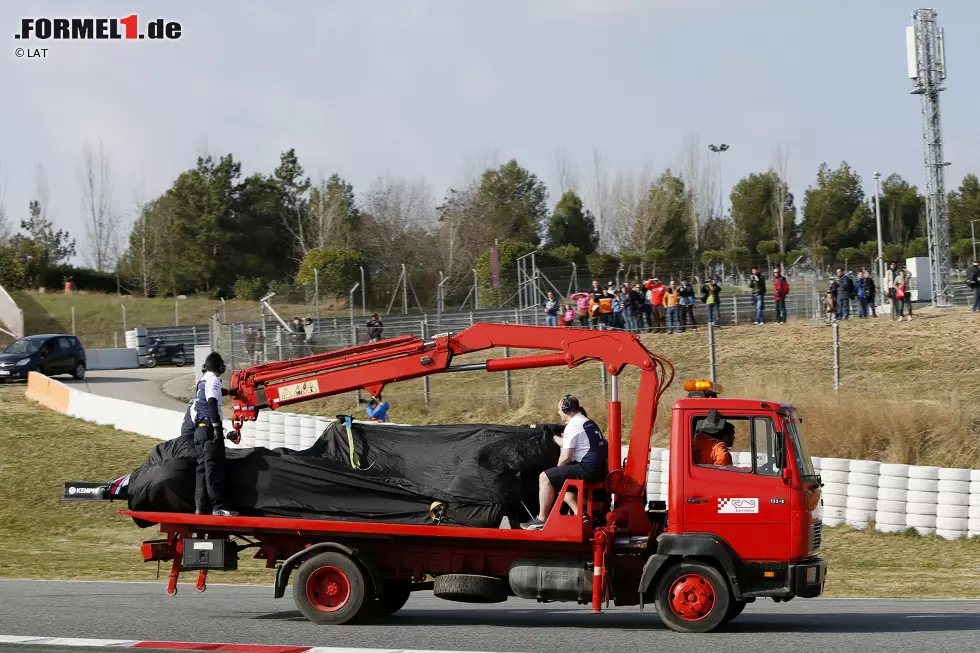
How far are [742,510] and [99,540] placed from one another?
12789mm

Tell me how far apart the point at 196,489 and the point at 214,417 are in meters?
0.69

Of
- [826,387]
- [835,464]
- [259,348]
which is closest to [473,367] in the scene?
[835,464]

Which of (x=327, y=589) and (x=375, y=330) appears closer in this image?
(x=327, y=589)

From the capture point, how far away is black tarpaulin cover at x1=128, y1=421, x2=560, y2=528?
1045 centimetres

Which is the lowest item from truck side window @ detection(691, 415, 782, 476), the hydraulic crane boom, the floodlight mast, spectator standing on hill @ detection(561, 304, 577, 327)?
truck side window @ detection(691, 415, 782, 476)

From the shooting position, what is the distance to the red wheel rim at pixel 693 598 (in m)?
10.0

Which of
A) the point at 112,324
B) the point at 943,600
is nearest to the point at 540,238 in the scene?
the point at 112,324

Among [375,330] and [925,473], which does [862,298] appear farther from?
[925,473]

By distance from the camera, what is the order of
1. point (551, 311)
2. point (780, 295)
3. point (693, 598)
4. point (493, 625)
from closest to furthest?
point (693, 598), point (493, 625), point (780, 295), point (551, 311)

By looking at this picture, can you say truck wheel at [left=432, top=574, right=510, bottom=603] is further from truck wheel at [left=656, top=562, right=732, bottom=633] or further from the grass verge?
the grass verge

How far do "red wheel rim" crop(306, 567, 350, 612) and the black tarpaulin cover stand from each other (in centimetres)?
53

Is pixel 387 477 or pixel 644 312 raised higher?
pixel 644 312

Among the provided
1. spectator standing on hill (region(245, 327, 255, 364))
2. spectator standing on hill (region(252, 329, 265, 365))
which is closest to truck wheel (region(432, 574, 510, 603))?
spectator standing on hill (region(252, 329, 265, 365))

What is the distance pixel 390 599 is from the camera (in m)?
11.3
